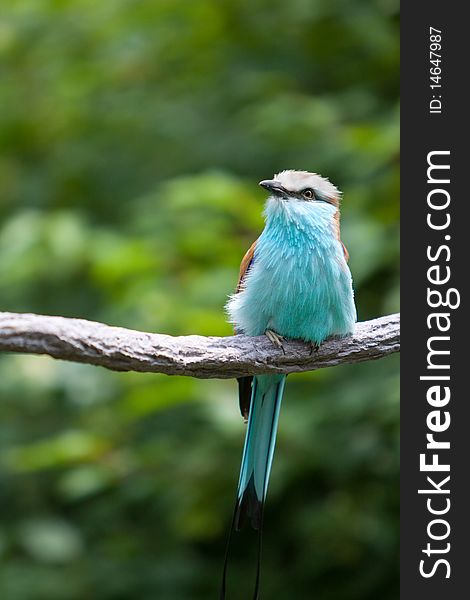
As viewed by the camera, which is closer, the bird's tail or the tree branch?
the tree branch

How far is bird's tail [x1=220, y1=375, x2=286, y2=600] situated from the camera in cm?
324

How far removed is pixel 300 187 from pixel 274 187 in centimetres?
10

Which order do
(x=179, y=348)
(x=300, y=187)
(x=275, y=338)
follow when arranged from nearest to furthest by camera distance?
(x=179, y=348), (x=275, y=338), (x=300, y=187)

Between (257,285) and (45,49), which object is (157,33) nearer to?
(45,49)

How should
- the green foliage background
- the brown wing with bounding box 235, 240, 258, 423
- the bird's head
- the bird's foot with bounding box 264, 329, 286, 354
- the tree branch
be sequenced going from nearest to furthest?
1. the tree branch
2. the bird's foot with bounding box 264, 329, 286, 354
3. the bird's head
4. the brown wing with bounding box 235, 240, 258, 423
5. the green foliage background

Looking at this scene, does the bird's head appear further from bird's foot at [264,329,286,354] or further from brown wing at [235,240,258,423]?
bird's foot at [264,329,286,354]

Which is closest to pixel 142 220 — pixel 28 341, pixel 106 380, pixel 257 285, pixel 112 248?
pixel 112 248

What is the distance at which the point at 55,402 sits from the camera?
219 inches

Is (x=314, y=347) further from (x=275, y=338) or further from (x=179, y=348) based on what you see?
(x=179, y=348)

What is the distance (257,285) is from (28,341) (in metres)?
1.10

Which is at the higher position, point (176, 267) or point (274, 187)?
point (176, 267)

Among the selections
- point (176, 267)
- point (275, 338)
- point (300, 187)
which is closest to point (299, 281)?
point (275, 338)

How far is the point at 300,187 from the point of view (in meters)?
3.32

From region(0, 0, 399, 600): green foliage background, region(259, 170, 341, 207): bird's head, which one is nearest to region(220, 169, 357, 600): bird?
region(259, 170, 341, 207): bird's head
